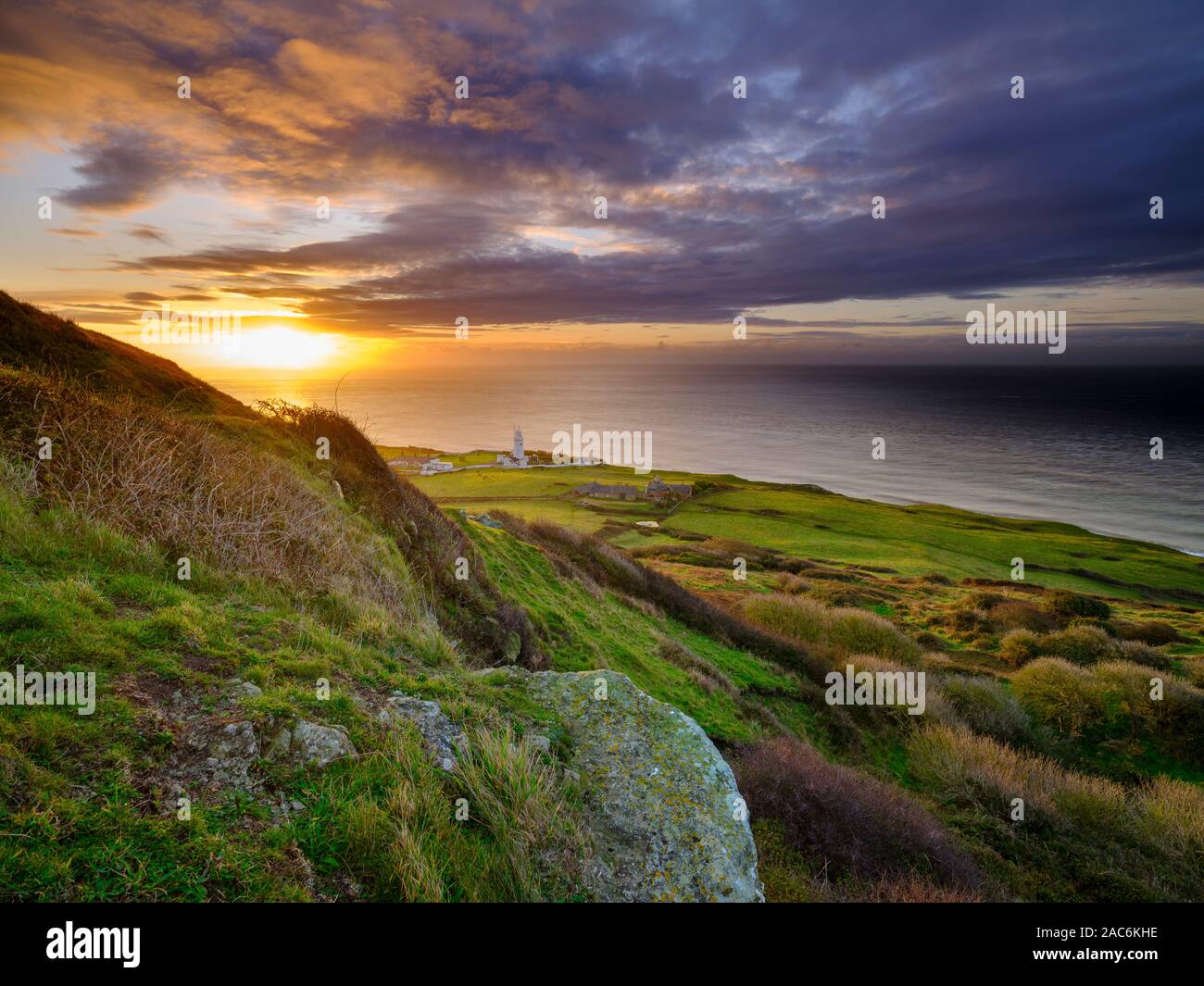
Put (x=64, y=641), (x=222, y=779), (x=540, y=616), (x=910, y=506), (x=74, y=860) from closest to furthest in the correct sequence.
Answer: (x=74, y=860)
(x=222, y=779)
(x=64, y=641)
(x=540, y=616)
(x=910, y=506)

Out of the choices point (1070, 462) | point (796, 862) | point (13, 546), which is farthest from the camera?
point (1070, 462)

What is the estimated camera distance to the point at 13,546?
5914 millimetres

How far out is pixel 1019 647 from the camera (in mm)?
30922

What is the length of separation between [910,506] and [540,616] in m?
108

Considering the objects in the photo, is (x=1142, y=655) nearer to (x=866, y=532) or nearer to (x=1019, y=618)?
(x=1019, y=618)

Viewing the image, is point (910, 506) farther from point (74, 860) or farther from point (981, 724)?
point (74, 860)

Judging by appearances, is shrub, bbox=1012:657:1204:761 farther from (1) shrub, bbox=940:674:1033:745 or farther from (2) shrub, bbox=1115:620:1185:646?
(2) shrub, bbox=1115:620:1185:646

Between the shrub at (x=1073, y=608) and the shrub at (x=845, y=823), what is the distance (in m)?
38.3

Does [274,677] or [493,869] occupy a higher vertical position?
[274,677]

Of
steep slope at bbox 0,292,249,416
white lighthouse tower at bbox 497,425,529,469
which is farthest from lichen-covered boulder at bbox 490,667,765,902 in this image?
white lighthouse tower at bbox 497,425,529,469

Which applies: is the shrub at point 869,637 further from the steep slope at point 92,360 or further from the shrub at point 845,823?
the steep slope at point 92,360

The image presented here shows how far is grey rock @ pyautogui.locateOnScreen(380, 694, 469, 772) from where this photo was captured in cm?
498

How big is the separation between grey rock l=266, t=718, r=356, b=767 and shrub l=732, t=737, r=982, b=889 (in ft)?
20.4
